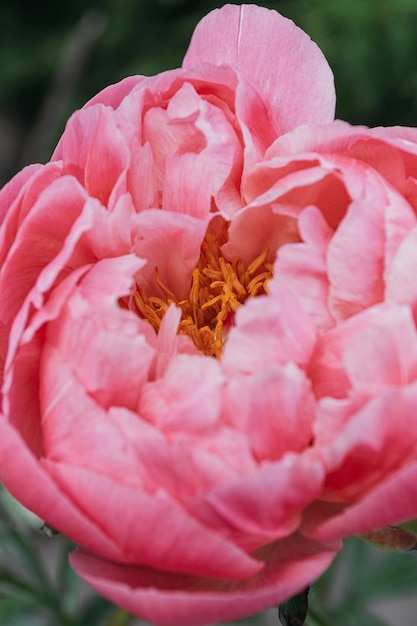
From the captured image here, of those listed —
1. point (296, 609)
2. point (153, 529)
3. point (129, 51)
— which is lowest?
point (129, 51)

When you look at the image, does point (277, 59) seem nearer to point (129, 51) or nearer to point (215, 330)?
point (215, 330)

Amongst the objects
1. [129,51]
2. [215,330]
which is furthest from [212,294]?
[129,51]

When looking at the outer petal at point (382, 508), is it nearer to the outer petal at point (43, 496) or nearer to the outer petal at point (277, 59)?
the outer petal at point (43, 496)

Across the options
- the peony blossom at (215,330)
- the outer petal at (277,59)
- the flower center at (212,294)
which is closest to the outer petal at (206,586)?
the peony blossom at (215,330)

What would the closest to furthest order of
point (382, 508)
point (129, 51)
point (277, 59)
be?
point (382, 508) < point (277, 59) < point (129, 51)

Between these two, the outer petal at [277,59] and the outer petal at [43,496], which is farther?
the outer petal at [277,59]

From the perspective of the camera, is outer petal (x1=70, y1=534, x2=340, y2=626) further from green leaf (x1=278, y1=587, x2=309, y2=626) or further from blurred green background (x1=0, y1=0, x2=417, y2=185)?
blurred green background (x1=0, y1=0, x2=417, y2=185)
